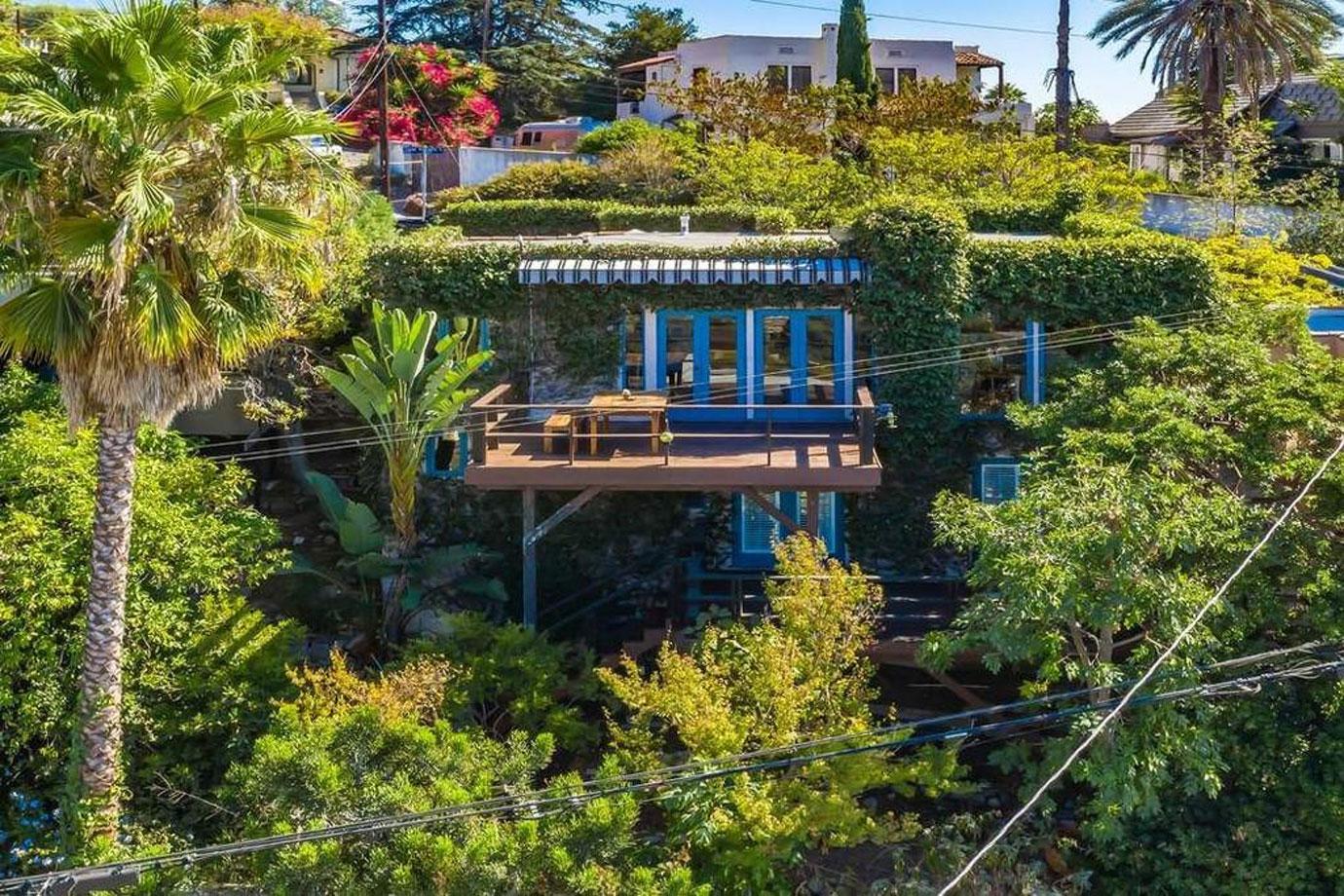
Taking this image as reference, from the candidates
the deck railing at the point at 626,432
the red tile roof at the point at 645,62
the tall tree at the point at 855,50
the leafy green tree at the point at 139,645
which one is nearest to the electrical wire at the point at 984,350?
the deck railing at the point at 626,432

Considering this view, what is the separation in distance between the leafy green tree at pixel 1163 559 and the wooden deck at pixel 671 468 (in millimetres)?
2381

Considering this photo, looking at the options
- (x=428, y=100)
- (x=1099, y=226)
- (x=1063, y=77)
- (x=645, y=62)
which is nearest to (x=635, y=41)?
(x=645, y=62)

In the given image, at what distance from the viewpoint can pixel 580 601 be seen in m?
21.2

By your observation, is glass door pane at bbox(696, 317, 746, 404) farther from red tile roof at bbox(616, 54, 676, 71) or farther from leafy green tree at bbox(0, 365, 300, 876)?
red tile roof at bbox(616, 54, 676, 71)

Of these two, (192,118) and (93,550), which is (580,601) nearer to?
(93,550)

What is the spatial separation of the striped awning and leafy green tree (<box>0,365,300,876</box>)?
21.4 ft

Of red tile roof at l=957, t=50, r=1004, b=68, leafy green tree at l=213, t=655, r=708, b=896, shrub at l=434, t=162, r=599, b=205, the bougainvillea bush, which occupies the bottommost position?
leafy green tree at l=213, t=655, r=708, b=896

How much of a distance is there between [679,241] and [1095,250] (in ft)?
23.6

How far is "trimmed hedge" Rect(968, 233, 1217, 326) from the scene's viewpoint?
20656mm

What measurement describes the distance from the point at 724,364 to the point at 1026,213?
1066 centimetres

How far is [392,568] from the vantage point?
1917 cm

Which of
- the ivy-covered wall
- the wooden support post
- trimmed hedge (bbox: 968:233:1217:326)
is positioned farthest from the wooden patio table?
trimmed hedge (bbox: 968:233:1217:326)

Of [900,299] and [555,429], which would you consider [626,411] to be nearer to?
[555,429]

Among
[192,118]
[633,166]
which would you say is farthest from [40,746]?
[633,166]
